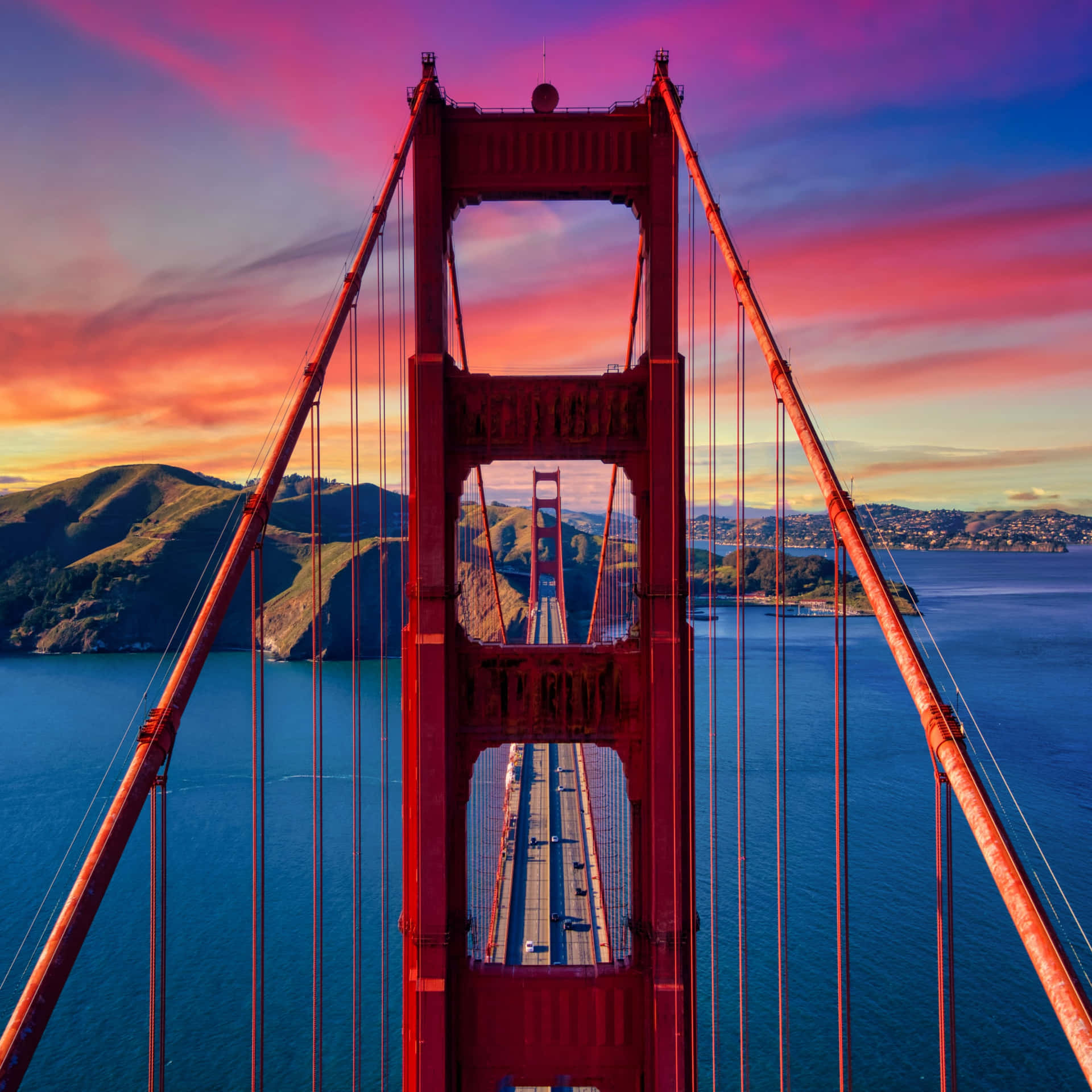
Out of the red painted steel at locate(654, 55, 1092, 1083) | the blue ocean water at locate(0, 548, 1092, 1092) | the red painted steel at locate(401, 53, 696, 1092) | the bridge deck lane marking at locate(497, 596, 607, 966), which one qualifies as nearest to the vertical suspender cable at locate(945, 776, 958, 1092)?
the red painted steel at locate(654, 55, 1092, 1083)

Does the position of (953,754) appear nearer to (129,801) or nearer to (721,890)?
(129,801)

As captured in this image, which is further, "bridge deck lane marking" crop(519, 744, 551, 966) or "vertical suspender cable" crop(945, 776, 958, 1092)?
"bridge deck lane marking" crop(519, 744, 551, 966)

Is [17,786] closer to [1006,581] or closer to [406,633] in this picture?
[406,633]

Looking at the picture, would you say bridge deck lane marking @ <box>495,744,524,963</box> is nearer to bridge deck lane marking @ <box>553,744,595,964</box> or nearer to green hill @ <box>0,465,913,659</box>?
bridge deck lane marking @ <box>553,744,595,964</box>

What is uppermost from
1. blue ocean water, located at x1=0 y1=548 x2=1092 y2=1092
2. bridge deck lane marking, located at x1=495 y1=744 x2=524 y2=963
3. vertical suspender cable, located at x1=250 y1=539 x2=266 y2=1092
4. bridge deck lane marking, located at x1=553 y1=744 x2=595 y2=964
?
vertical suspender cable, located at x1=250 y1=539 x2=266 y2=1092

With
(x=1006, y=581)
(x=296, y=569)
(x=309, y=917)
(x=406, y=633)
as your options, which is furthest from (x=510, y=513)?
(x=406, y=633)

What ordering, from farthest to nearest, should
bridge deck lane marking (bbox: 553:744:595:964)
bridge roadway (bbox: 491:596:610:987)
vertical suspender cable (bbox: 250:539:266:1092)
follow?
1. bridge deck lane marking (bbox: 553:744:595:964)
2. bridge roadway (bbox: 491:596:610:987)
3. vertical suspender cable (bbox: 250:539:266:1092)

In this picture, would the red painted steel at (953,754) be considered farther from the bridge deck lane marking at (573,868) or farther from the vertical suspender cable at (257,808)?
the bridge deck lane marking at (573,868)
